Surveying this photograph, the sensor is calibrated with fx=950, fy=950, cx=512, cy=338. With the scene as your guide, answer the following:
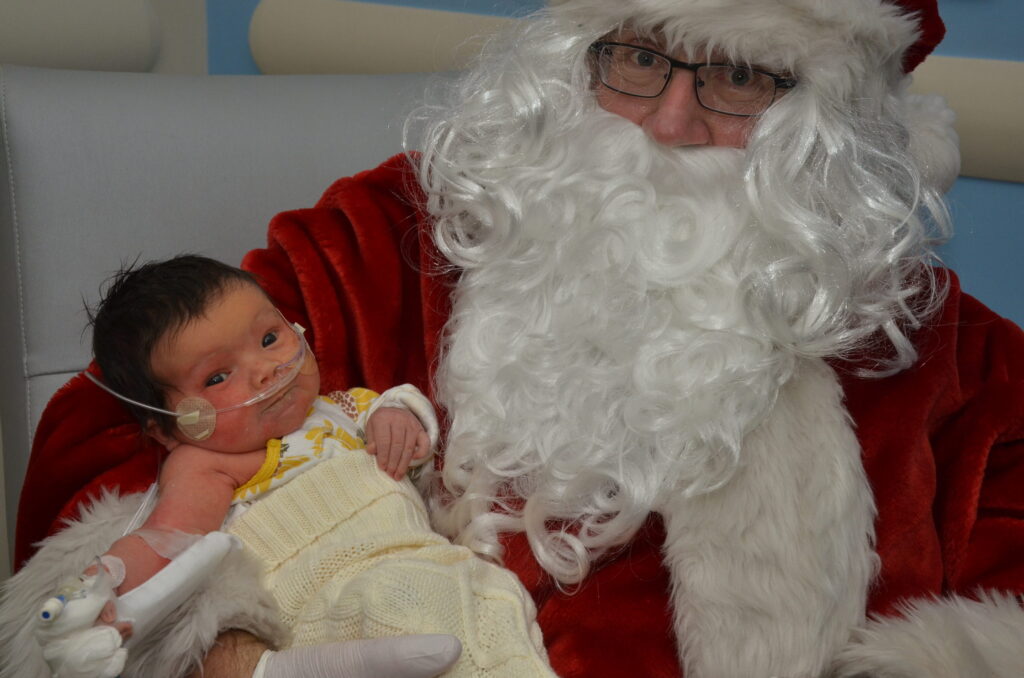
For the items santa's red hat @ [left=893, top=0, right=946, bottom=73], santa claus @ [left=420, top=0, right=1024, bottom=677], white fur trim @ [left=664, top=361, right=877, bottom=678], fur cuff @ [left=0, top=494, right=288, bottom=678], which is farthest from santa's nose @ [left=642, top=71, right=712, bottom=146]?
fur cuff @ [left=0, top=494, right=288, bottom=678]

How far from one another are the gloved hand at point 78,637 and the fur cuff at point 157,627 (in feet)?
0.31

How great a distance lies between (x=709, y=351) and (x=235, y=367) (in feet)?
1.97

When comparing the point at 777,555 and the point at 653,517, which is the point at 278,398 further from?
the point at 777,555

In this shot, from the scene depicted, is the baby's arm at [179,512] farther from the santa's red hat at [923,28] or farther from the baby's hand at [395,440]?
the santa's red hat at [923,28]

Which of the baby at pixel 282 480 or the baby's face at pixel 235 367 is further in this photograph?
the baby's face at pixel 235 367

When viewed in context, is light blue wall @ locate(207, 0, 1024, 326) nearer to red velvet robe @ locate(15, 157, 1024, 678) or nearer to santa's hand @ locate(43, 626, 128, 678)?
red velvet robe @ locate(15, 157, 1024, 678)

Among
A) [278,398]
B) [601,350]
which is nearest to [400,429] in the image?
[278,398]

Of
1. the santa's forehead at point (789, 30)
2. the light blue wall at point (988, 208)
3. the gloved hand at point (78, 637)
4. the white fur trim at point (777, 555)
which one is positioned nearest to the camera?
the gloved hand at point (78, 637)

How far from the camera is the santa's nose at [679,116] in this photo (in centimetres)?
132

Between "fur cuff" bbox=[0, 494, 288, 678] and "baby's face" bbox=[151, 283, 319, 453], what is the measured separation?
0.47 ft

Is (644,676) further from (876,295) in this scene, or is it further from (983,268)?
(983,268)

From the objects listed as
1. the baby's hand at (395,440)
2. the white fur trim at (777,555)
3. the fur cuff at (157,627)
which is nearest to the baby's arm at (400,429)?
the baby's hand at (395,440)

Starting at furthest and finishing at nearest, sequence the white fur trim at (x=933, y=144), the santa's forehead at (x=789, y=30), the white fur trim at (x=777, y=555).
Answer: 1. the white fur trim at (x=933, y=144)
2. the santa's forehead at (x=789, y=30)
3. the white fur trim at (x=777, y=555)

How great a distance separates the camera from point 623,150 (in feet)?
4.41
